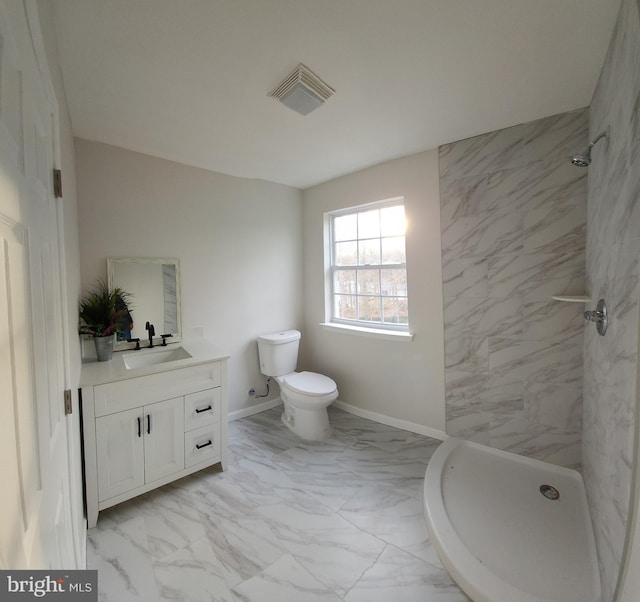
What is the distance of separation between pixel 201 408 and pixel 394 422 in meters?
1.67

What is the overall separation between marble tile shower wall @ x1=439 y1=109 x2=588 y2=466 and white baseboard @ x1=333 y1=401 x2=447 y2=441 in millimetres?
145

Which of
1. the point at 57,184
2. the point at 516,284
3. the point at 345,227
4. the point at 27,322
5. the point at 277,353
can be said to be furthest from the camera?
the point at 345,227

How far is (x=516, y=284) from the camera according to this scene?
2.15 metres

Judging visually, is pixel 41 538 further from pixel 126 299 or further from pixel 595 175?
pixel 595 175

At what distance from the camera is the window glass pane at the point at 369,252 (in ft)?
9.68

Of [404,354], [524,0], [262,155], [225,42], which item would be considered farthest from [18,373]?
[404,354]

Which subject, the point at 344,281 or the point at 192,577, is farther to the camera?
the point at 344,281

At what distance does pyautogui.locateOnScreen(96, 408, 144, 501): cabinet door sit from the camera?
5.62 feet

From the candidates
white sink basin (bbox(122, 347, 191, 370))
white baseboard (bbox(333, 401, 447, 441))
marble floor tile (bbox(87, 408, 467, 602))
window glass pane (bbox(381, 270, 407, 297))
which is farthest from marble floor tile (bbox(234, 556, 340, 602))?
window glass pane (bbox(381, 270, 407, 297))

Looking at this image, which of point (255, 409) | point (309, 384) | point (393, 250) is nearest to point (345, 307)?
point (393, 250)

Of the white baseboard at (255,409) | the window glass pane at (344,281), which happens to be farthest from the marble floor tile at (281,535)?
the window glass pane at (344,281)

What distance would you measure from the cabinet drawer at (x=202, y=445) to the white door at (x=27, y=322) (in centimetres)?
103

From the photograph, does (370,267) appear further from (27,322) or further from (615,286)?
(27,322)

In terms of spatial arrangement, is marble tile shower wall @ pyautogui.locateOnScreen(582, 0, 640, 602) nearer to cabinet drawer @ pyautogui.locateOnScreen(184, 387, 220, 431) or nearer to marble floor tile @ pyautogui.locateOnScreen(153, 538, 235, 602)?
marble floor tile @ pyautogui.locateOnScreen(153, 538, 235, 602)
